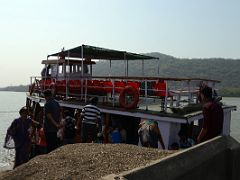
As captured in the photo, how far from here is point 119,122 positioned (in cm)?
1326

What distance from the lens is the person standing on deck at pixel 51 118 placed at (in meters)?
9.30

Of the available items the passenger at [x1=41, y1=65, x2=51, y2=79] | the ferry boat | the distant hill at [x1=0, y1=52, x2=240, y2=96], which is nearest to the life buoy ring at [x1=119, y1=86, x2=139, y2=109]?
the ferry boat

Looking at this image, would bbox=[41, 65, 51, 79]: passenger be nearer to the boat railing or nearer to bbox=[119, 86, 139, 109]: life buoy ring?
the boat railing

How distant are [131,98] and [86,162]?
7.31m

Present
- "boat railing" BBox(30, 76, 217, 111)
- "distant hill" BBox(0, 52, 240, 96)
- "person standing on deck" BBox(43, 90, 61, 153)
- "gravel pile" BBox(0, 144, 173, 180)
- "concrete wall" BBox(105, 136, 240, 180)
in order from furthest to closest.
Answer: "distant hill" BBox(0, 52, 240, 96), "boat railing" BBox(30, 76, 217, 111), "person standing on deck" BBox(43, 90, 61, 153), "gravel pile" BBox(0, 144, 173, 180), "concrete wall" BBox(105, 136, 240, 180)

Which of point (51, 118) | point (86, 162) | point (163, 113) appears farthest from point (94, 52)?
point (86, 162)

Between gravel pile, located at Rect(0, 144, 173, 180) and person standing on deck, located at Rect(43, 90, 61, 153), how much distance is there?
2.81 m

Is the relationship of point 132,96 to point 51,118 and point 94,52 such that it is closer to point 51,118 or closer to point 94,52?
point 51,118

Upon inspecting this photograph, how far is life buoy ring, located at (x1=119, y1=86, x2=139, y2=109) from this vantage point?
12203mm

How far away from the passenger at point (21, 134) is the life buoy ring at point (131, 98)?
4.01 m

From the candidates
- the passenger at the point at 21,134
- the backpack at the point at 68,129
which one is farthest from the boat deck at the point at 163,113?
the passenger at the point at 21,134

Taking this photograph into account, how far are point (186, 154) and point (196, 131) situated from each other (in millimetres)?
9770

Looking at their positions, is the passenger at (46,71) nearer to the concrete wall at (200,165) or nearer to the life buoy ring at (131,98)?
the life buoy ring at (131,98)

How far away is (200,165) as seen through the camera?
5504mm
